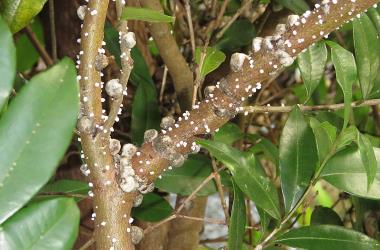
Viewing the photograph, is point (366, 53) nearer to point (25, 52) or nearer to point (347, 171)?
point (347, 171)

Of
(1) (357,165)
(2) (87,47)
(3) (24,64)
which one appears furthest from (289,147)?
(3) (24,64)

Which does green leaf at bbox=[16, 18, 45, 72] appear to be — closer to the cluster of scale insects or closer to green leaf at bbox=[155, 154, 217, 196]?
green leaf at bbox=[155, 154, 217, 196]

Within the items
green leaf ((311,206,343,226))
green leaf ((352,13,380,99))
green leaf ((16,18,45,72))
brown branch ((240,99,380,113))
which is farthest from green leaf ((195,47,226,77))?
green leaf ((16,18,45,72))

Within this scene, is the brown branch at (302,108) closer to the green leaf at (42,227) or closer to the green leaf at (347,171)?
the green leaf at (347,171)

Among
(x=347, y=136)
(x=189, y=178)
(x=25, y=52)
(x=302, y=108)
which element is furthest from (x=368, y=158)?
(x=25, y=52)

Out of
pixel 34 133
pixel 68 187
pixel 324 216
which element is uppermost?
pixel 34 133

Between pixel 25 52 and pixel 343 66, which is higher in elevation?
pixel 343 66

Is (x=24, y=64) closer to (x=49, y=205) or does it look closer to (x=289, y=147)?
(x=289, y=147)
